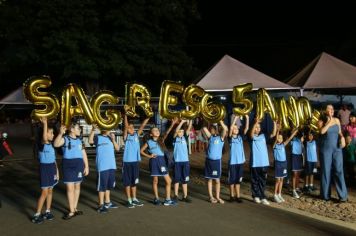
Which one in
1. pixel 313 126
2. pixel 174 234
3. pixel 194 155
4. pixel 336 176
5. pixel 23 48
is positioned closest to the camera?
pixel 174 234

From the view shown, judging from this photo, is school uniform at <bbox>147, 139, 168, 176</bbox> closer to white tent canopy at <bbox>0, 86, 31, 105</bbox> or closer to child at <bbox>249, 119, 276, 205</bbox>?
child at <bbox>249, 119, 276, 205</bbox>

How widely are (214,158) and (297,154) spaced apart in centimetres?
216

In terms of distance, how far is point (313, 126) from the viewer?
996cm

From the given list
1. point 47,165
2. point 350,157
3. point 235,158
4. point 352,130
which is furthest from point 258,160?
point 47,165

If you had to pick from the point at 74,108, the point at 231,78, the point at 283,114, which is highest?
the point at 231,78

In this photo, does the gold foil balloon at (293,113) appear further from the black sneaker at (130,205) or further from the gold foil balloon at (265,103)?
the black sneaker at (130,205)

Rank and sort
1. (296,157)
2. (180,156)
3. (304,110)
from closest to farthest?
1. (180,156)
2. (304,110)
3. (296,157)

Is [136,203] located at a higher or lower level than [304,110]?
lower

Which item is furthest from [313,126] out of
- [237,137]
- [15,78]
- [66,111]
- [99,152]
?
[15,78]

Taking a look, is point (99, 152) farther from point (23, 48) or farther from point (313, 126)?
point (23, 48)

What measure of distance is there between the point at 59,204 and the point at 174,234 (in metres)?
3.36

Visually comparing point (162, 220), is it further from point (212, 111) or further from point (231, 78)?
point (231, 78)

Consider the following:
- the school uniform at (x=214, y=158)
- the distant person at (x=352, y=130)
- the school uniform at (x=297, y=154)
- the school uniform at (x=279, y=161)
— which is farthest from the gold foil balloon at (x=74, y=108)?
the distant person at (x=352, y=130)

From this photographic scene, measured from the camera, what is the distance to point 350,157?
1116cm
